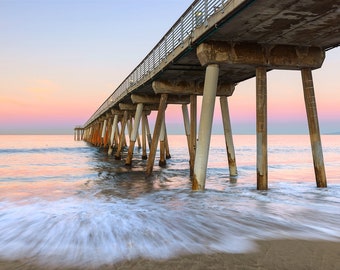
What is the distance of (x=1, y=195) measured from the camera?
11.3 m

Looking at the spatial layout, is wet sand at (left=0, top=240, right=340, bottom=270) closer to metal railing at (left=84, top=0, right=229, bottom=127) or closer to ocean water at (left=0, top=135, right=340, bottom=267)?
ocean water at (left=0, top=135, right=340, bottom=267)

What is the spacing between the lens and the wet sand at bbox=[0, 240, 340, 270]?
4.18m

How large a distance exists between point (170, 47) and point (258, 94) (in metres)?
4.74

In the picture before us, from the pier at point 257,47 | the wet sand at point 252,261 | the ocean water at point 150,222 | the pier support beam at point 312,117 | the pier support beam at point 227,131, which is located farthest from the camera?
the pier support beam at point 227,131

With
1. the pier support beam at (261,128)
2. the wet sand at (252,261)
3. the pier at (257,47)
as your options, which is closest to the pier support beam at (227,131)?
the pier at (257,47)

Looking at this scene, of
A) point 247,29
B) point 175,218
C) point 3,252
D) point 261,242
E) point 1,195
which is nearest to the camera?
point 3,252

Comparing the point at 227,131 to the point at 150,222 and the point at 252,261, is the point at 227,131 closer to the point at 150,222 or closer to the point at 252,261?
the point at 150,222

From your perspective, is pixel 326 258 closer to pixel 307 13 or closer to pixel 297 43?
pixel 307 13

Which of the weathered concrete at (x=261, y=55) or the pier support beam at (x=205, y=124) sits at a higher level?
the weathered concrete at (x=261, y=55)

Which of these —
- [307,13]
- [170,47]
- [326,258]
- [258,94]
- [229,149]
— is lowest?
[326,258]

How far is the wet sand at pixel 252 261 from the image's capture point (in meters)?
4.18

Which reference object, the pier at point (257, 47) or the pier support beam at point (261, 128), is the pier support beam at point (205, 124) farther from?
the pier support beam at point (261, 128)

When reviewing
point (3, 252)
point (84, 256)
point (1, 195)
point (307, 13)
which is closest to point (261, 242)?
point (84, 256)

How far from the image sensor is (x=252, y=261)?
439cm
